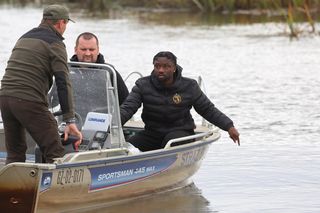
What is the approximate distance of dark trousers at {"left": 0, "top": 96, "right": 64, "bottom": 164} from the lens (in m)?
9.05

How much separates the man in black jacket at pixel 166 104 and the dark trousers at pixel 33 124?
133cm

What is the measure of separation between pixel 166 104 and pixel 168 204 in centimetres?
98

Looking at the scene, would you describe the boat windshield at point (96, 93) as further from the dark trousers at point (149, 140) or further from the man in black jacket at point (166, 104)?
the dark trousers at point (149, 140)

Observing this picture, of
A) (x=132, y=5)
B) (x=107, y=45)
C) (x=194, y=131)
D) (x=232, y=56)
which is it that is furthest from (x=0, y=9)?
(x=194, y=131)

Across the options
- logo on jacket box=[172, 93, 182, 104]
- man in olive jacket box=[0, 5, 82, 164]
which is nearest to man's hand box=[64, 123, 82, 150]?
man in olive jacket box=[0, 5, 82, 164]

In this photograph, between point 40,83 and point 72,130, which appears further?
point 72,130

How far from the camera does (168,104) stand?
10523 millimetres

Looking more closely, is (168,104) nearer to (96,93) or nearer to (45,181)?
(96,93)

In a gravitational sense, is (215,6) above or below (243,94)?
below

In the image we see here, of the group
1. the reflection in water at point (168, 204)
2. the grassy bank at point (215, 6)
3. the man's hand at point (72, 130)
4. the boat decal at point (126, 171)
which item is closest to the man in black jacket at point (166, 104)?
the boat decal at point (126, 171)

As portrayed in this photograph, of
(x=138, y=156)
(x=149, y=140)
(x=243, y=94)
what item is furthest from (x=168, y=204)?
(x=243, y=94)

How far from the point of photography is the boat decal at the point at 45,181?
8.87 meters

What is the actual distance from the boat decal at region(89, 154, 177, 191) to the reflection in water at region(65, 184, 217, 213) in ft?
1.00

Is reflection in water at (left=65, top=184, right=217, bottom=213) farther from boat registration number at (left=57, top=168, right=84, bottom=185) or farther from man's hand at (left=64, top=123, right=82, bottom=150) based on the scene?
man's hand at (left=64, top=123, right=82, bottom=150)
